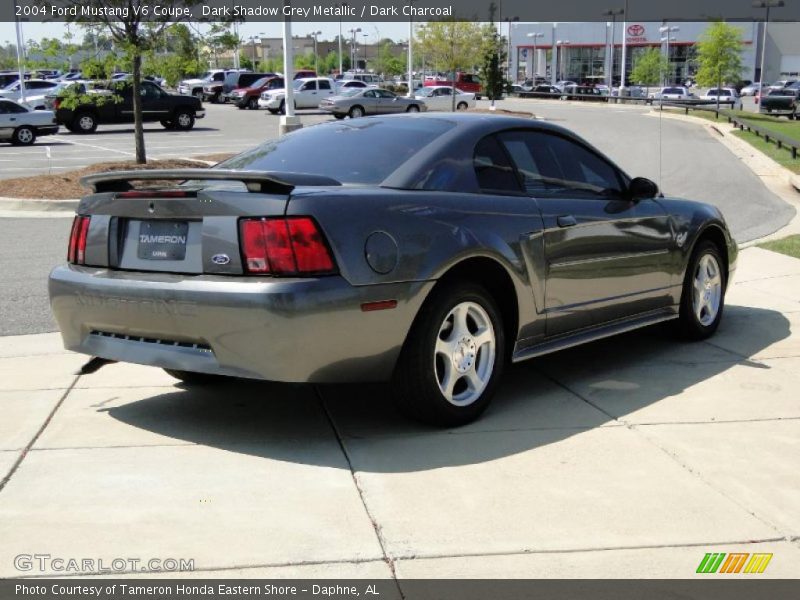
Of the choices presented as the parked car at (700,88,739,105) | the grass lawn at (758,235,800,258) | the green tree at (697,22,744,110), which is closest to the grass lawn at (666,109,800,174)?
the grass lawn at (758,235,800,258)

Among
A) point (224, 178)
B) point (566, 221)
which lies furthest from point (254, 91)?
point (224, 178)

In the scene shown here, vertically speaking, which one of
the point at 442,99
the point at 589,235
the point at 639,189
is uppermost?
the point at 639,189

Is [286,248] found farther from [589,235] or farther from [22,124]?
[22,124]

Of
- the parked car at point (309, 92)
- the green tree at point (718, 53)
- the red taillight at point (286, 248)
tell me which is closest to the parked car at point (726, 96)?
the green tree at point (718, 53)

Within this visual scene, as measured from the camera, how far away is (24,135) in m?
30.9

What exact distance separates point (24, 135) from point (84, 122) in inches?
212

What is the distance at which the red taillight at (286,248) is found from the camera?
4.58m

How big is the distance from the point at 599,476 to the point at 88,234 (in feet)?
9.25

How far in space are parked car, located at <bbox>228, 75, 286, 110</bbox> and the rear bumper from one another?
50551mm

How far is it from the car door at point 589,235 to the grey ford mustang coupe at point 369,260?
14 millimetres

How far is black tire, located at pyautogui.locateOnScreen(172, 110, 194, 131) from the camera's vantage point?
37.3 metres

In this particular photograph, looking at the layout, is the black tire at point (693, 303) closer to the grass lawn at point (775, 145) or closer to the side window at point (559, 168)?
the side window at point (559, 168)
